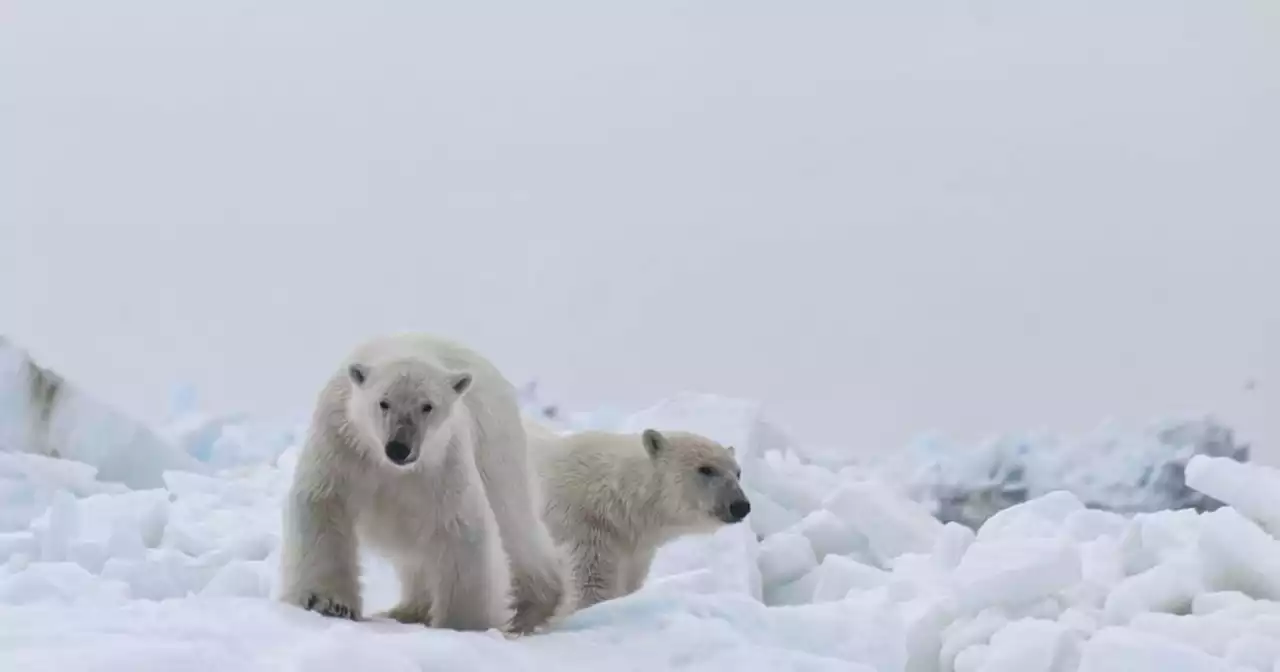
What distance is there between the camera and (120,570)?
217cm

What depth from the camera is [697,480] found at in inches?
89.0

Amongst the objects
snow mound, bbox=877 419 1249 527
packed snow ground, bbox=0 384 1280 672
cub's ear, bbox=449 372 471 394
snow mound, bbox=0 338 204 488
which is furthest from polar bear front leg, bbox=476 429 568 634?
snow mound, bbox=877 419 1249 527

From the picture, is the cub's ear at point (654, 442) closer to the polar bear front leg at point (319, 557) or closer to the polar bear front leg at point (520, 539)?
the polar bear front leg at point (520, 539)

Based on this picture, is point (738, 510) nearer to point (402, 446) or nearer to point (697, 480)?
point (697, 480)

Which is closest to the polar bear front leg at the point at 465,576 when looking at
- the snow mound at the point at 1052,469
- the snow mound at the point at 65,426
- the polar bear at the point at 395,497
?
the polar bear at the point at 395,497

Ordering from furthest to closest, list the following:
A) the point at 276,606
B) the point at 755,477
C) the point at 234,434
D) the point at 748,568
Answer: the point at 234,434
the point at 755,477
the point at 748,568
the point at 276,606

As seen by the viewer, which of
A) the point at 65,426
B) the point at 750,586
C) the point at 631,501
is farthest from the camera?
the point at 65,426

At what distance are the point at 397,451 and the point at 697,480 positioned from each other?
39.8 inches

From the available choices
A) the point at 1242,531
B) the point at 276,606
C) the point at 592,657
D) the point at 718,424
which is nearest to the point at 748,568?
the point at 718,424

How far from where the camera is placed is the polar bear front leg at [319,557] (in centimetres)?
143

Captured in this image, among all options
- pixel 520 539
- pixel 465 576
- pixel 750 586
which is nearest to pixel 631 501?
pixel 750 586

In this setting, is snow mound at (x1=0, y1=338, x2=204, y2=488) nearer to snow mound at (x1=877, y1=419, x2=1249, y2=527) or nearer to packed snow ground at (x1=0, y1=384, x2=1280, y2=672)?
packed snow ground at (x1=0, y1=384, x2=1280, y2=672)

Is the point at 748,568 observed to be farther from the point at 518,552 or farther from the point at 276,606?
the point at 276,606

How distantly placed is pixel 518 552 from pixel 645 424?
169cm
